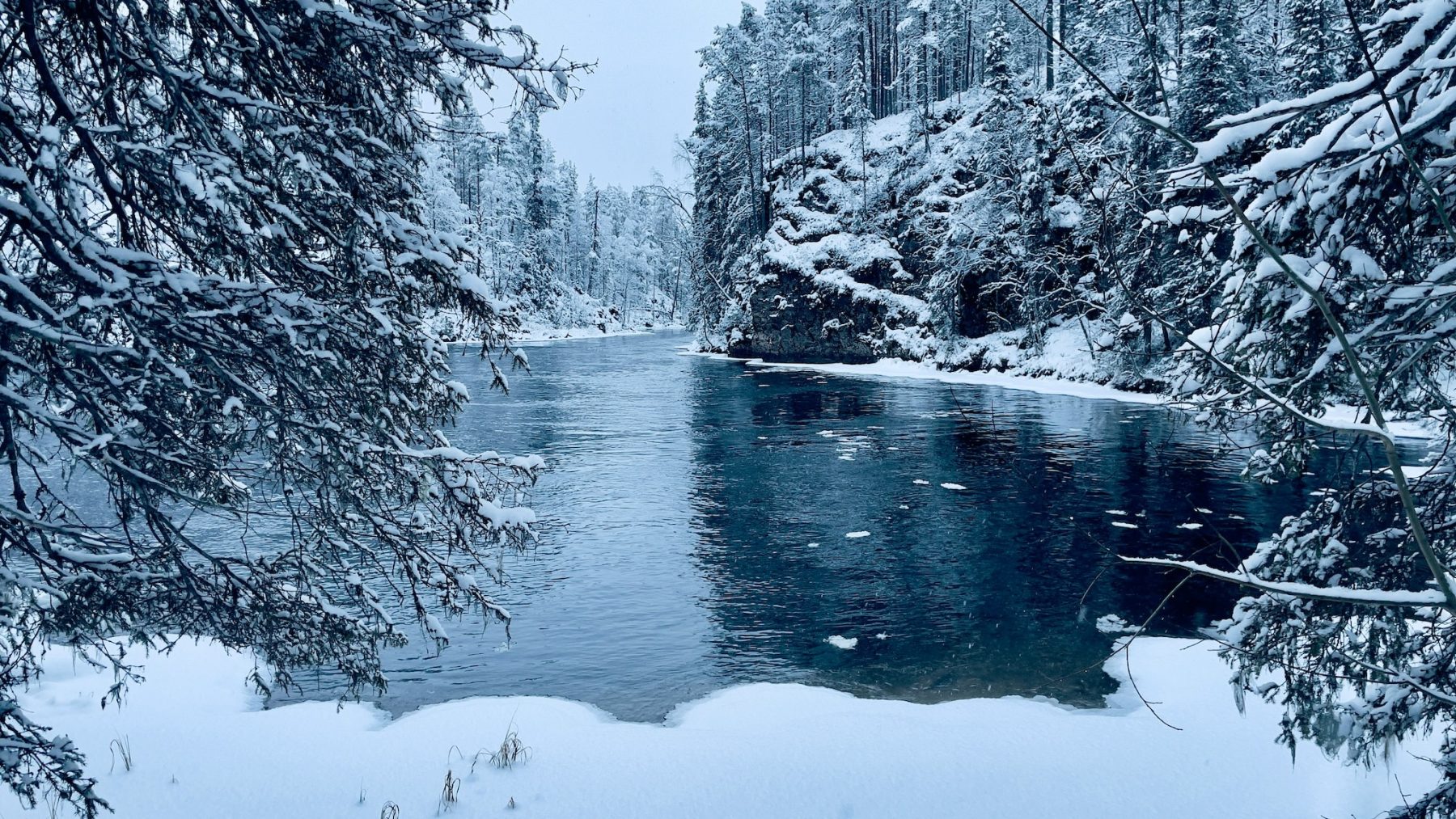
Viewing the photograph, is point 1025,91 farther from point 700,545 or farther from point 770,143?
point 700,545

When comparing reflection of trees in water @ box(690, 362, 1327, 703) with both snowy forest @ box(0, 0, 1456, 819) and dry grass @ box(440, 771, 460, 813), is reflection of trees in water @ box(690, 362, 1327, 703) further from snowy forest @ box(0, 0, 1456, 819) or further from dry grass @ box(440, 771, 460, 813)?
dry grass @ box(440, 771, 460, 813)

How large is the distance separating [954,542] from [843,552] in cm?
202

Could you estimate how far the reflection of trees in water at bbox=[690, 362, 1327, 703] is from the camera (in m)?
9.97

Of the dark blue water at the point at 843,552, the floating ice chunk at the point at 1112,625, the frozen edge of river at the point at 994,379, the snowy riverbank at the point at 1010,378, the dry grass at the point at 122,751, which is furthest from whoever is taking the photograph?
the snowy riverbank at the point at 1010,378

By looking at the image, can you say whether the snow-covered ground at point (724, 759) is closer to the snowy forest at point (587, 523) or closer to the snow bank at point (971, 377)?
the snowy forest at point (587, 523)

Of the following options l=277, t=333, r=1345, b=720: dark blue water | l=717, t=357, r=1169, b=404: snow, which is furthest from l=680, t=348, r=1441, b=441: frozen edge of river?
l=277, t=333, r=1345, b=720: dark blue water

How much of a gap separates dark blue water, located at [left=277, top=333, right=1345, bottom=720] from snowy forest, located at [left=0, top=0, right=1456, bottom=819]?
98 mm

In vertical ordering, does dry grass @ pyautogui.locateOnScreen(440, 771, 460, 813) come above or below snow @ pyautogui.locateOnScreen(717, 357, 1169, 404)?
below

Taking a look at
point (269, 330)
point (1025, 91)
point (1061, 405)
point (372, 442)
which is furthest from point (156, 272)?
point (1025, 91)

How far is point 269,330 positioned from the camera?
14.6 feet

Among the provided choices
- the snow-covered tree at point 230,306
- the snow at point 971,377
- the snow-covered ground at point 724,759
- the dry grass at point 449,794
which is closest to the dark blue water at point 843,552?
the snow-covered ground at point 724,759

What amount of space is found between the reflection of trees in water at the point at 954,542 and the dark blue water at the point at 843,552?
5cm

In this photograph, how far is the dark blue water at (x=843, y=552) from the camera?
960 cm

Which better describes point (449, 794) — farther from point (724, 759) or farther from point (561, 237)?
point (561, 237)
